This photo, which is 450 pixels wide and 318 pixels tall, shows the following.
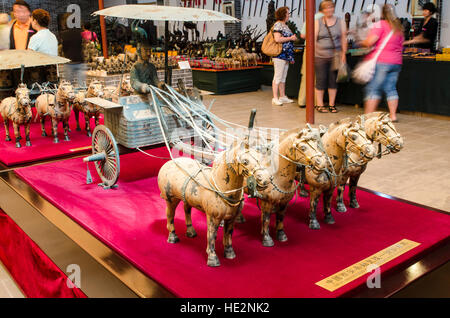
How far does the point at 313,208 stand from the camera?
3434mm

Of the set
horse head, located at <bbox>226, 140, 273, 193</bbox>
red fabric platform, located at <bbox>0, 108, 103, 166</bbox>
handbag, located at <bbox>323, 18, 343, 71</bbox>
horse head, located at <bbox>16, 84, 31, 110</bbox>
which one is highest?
handbag, located at <bbox>323, 18, 343, 71</bbox>

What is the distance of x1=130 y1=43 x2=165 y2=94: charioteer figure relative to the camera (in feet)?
14.4

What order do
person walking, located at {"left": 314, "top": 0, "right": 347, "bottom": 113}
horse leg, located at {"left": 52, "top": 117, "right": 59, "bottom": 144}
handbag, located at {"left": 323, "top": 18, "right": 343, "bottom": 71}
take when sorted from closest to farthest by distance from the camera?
horse leg, located at {"left": 52, "top": 117, "right": 59, "bottom": 144} → person walking, located at {"left": 314, "top": 0, "right": 347, "bottom": 113} → handbag, located at {"left": 323, "top": 18, "right": 343, "bottom": 71}

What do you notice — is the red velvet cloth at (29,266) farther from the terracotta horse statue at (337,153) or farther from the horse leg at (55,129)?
the horse leg at (55,129)

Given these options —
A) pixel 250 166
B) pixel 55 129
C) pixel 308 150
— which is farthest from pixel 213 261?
pixel 55 129

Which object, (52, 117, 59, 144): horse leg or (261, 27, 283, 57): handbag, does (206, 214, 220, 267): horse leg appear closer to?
(52, 117, 59, 144): horse leg

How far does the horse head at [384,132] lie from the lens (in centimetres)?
321

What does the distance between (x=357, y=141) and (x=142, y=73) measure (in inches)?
87.5

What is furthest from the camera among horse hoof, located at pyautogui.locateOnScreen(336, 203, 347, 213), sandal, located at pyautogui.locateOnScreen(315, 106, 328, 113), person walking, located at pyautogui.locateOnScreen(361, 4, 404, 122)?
sandal, located at pyautogui.locateOnScreen(315, 106, 328, 113)

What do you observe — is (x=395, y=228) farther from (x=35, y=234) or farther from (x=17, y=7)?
(x=17, y=7)

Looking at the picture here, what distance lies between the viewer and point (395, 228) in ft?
11.3

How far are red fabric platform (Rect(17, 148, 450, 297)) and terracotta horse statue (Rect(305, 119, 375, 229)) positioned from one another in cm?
27

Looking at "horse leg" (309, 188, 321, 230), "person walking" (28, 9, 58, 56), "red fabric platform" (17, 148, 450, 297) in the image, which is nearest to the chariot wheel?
"red fabric platform" (17, 148, 450, 297)

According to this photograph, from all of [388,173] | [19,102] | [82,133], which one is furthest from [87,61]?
[388,173]
